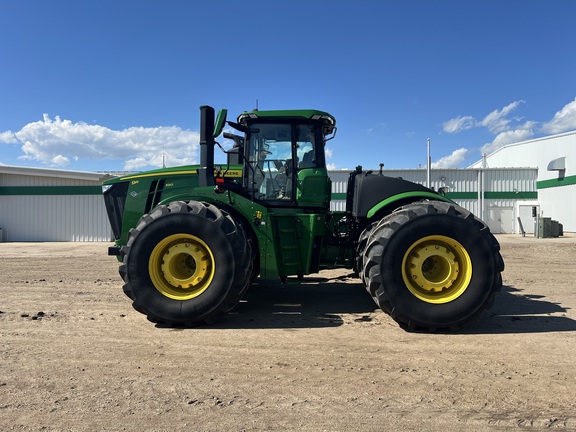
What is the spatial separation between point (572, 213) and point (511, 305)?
70.0ft

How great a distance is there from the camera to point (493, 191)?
23.8 meters

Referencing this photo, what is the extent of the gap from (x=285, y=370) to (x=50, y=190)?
22210 millimetres

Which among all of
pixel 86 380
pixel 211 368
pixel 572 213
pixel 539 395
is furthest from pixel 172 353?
pixel 572 213

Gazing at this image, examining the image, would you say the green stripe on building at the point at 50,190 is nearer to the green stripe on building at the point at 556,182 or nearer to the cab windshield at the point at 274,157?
the cab windshield at the point at 274,157

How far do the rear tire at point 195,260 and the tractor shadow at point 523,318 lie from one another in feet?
9.33

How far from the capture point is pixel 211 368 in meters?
3.43

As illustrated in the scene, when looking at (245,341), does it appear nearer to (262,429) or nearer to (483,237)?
(262,429)

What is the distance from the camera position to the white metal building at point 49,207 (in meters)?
20.8

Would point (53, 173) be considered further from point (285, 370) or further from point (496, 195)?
point (496, 195)

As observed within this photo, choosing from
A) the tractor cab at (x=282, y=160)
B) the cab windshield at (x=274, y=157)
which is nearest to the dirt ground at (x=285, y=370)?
the tractor cab at (x=282, y=160)

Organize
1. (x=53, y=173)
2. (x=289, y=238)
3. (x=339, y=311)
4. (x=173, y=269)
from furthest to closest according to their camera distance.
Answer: (x=53, y=173) < (x=339, y=311) < (x=289, y=238) < (x=173, y=269)

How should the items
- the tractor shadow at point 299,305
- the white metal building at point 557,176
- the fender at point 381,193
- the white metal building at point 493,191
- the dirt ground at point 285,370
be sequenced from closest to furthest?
1. the dirt ground at point 285,370
2. the tractor shadow at point 299,305
3. the fender at point 381,193
4. the white metal building at point 557,176
5. the white metal building at point 493,191

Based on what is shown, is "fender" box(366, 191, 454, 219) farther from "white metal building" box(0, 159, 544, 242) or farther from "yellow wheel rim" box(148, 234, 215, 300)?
"white metal building" box(0, 159, 544, 242)

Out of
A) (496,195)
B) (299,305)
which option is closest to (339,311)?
(299,305)
